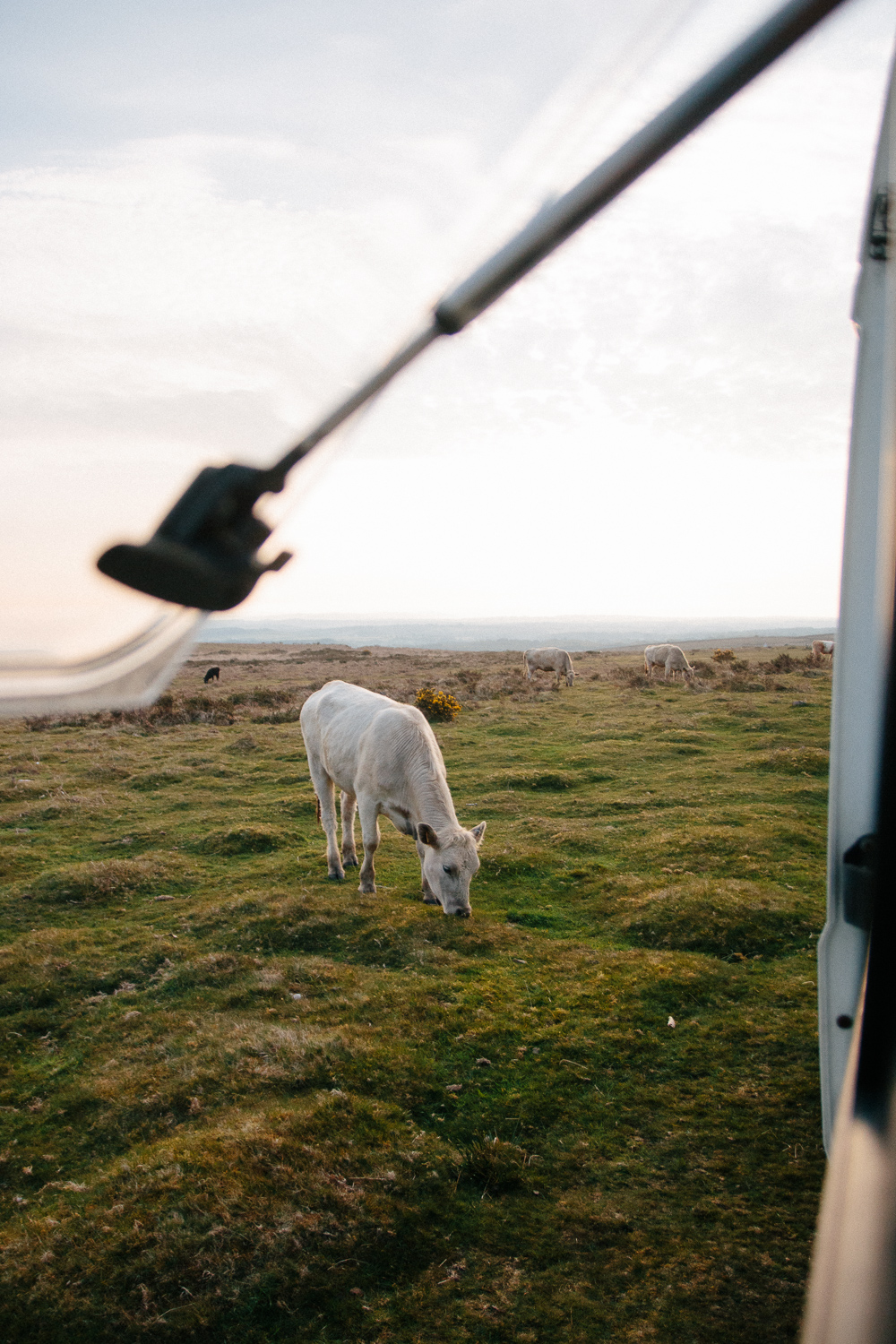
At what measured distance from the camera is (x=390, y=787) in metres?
9.09

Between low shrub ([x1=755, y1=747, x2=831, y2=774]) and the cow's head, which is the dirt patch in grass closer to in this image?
the cow's head

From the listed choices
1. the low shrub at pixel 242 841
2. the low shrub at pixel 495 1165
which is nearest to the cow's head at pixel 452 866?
the low shrub at pixel 495 1165

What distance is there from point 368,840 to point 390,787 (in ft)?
2.51

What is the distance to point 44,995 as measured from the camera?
7.00 meters

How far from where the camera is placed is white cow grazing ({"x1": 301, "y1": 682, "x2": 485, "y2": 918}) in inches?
325

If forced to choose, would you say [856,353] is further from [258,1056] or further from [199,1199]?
[258,1056]

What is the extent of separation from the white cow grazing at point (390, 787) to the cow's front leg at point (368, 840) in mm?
11

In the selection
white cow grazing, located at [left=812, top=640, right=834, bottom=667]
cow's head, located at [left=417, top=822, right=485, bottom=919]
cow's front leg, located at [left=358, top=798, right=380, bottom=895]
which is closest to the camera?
cow's head, located at [left=417, top=822, right=485, bottom=919]

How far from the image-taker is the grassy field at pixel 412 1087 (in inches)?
143

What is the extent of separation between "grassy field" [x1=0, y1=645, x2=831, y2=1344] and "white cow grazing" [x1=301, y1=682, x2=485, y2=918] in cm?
56

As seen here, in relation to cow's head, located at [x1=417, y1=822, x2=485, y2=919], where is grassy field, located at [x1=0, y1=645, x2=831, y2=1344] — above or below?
below

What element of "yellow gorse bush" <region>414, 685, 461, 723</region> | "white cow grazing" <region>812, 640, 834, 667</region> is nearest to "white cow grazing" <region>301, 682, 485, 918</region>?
"yellow gorse bush" <region>414, 685, 461, 723</region>

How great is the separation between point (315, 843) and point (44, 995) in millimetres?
5119

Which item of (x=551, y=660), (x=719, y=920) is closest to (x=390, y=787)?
(x=719, y=920)
